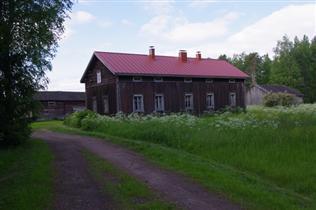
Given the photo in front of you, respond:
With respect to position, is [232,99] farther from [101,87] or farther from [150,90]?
[101,87]

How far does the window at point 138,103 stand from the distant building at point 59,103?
23.2 metres

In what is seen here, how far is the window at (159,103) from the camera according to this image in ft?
122

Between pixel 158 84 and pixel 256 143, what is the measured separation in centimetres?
2284

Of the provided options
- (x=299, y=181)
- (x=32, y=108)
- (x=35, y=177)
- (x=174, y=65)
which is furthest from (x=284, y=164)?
(x=174, y=65)

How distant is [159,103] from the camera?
3741 centimetres

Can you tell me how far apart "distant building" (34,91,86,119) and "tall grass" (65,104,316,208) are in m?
36.5

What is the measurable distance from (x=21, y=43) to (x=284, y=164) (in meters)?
13.3

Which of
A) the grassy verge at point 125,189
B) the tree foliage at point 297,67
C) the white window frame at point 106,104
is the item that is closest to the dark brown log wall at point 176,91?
the white window frame at point 106,104

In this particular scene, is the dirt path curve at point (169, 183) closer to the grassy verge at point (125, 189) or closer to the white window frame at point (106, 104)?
the grassy verge at point (125, 189)

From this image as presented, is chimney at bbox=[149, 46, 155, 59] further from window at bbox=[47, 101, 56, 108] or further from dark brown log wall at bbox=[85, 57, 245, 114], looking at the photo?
window at bbox=[47, 101, 56, 108]

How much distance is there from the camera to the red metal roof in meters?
35.8

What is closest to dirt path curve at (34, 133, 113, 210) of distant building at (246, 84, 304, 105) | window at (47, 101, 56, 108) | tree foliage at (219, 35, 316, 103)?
window at (47, 101, 56, 108)

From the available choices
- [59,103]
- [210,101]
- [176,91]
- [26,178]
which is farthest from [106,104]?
[26,178]

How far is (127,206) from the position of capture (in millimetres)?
7969
